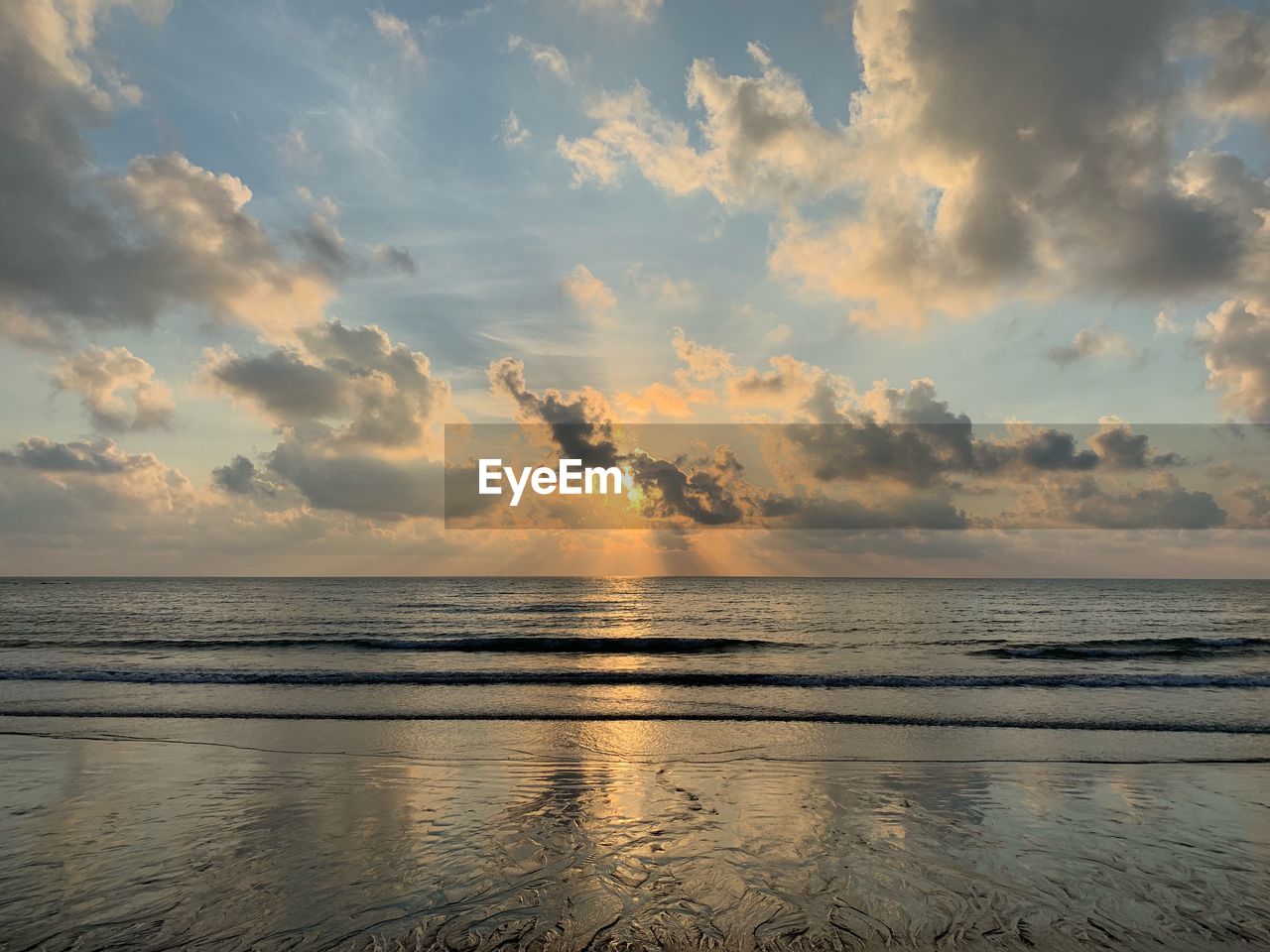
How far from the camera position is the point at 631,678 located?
2514 centimetres

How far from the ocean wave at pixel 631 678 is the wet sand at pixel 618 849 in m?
9.78

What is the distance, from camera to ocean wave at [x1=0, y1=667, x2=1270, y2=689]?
75.9ft

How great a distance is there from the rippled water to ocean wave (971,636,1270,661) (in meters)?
9.80

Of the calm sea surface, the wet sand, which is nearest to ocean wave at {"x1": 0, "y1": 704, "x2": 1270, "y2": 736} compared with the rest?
the calm sea surface

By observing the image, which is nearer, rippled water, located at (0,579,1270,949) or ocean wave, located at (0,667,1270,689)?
rippled water, located at (0,579,1270,949)

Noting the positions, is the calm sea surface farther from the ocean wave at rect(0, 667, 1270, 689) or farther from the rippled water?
the rippled water

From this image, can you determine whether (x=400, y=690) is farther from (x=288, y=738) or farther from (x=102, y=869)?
(x=102, y=869)

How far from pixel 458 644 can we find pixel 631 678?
1533cm

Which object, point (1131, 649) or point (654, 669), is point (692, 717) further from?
point (1131, 649)

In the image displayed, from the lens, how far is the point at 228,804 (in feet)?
32.0

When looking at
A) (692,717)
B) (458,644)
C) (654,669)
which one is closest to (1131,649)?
(654,669)

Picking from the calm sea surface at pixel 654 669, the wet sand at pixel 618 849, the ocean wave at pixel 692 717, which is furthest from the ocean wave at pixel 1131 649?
the wet sand at pixel 618 849

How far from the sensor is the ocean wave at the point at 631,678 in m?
23.1

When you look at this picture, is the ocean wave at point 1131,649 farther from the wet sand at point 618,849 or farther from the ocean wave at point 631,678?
the wet sand at point 618,849
